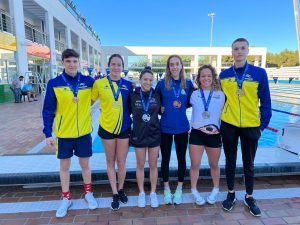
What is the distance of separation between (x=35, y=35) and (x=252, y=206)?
20914 millimetres

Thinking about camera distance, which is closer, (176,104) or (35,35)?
(176,104)

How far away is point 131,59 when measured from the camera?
3997cm

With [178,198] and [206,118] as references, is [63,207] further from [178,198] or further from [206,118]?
[206,118]

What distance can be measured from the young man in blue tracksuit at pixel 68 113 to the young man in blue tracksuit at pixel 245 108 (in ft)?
5.29

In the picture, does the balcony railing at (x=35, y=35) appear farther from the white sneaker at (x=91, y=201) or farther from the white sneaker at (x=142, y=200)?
the white sneaker at (x=142, y=200)

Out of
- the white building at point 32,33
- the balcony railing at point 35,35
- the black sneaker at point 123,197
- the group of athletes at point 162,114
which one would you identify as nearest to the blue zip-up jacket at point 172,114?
the group of athletes at point 162,114

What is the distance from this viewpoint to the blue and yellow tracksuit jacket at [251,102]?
258cm

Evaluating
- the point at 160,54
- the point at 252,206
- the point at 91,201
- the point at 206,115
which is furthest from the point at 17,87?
the point at 160,54

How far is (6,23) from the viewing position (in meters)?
13.7

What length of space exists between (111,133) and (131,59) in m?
38.5

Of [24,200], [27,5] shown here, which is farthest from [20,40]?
[24,200]

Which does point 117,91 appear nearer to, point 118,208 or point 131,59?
point 118,208

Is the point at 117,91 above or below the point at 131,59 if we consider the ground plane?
below

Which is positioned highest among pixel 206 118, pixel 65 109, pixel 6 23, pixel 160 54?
pixel 160 54
